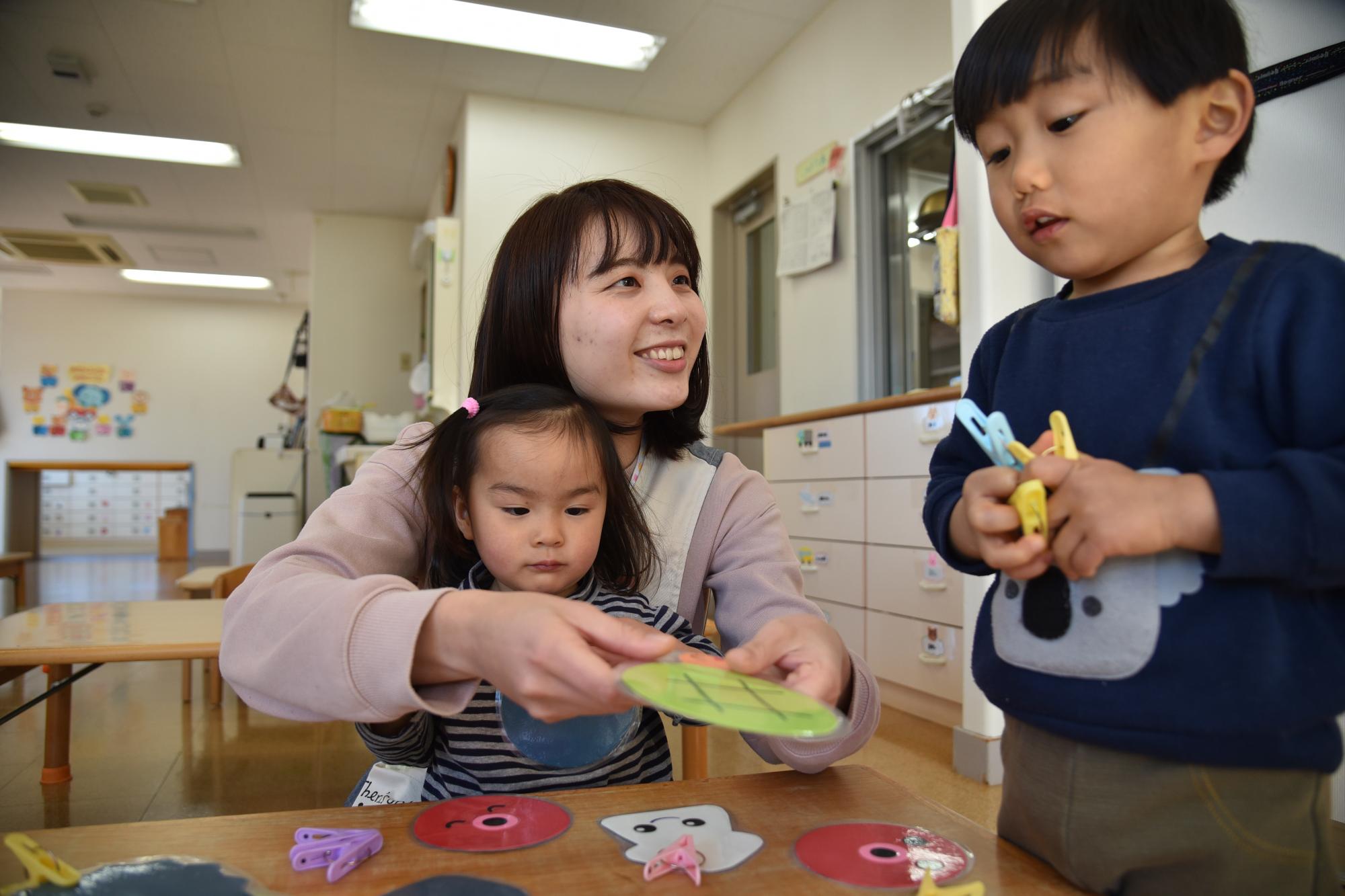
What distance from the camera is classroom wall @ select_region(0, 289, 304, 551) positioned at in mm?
10523

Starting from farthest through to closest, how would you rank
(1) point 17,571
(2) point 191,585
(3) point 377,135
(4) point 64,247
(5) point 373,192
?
(4) point 64,247 → (5) point 373,192 → (3) point 377,135 → (1) point 17,571 → (2) point 191,585

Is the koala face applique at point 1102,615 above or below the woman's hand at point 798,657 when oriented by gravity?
above

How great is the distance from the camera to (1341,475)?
1.52 ft

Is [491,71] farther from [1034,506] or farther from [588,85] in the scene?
[1034,506]

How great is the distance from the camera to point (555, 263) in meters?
0.93

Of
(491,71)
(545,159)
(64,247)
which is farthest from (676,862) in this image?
(64,247)

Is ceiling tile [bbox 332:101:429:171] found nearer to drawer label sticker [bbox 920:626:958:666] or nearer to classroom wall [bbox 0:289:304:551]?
drawer label sticker [bbox 920:626:958:666]

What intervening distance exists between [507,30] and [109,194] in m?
4.23

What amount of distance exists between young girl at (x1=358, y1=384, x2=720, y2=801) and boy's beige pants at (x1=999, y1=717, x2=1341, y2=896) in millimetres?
371

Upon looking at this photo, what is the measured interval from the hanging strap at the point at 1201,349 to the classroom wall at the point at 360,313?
7391 mm

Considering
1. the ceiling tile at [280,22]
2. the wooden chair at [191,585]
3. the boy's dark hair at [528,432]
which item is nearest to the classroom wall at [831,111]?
the ceiling tile at [280,22]

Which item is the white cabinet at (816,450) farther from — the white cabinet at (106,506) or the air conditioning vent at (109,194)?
the white cabinet at (106,506)

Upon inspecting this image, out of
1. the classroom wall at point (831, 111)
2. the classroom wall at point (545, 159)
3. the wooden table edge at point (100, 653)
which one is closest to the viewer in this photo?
the wooden table edge at point (100, 653)

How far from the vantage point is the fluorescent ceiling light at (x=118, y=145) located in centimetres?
553
